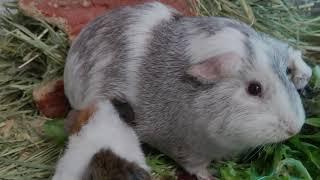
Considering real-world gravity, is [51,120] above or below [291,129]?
below

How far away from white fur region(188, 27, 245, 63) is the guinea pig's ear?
0.06 ft

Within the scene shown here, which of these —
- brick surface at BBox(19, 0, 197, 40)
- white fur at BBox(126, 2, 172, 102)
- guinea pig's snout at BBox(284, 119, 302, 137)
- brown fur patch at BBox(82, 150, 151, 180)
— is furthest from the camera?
brick surface at BBox(19, 0, 197, 40)

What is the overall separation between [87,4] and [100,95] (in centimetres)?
39

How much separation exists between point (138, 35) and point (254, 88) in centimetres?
36

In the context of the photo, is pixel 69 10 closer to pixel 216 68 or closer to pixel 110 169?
pixel 216 68

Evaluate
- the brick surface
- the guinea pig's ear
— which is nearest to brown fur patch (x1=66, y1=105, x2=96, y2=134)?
the guinea pig's ear

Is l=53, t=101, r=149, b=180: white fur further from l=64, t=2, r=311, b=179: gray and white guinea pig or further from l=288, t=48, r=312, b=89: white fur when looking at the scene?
l=288, t=48, r=312, b=89: white fur

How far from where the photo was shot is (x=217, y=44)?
4.82 feet

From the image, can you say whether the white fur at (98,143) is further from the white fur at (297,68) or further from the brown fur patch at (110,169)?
the white fur at (297,68)

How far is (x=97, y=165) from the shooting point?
1.29 meters

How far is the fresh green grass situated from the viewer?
1621 mm

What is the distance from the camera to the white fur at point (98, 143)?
4.47 ft

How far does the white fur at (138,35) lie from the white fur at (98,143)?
11cm

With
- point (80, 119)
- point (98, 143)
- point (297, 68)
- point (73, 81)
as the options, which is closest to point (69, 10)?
point (73, 81)
